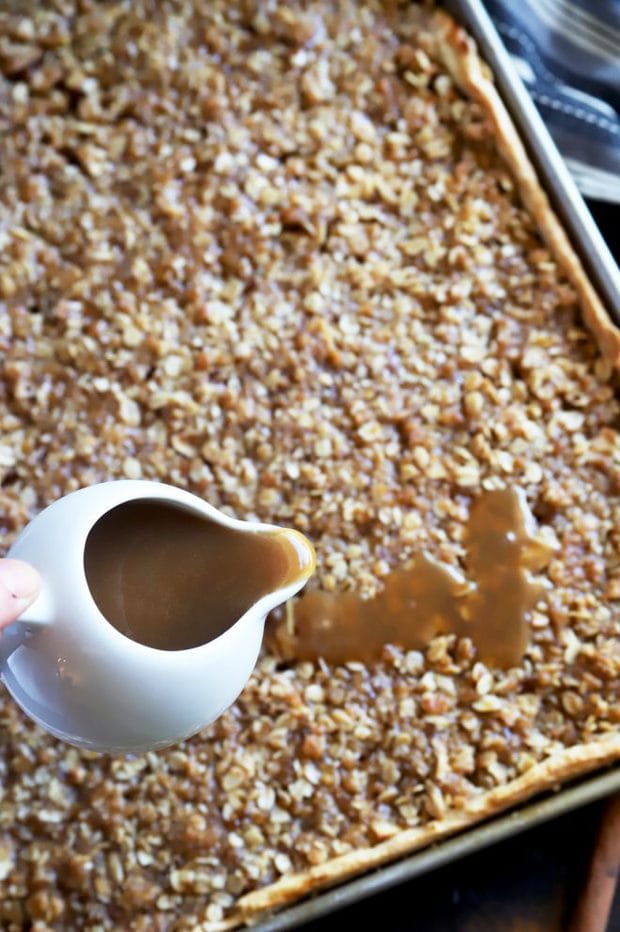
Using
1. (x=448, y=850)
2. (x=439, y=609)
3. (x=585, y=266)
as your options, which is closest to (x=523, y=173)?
(x=585, y=266)

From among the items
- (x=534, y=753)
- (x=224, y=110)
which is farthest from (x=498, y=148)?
(x=534, y=753)

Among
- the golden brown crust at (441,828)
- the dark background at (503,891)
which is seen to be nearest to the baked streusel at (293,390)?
the golden brown crust at (441,828)

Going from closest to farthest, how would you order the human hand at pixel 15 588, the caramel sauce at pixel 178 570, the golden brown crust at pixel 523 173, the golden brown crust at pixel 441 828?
the human hand at pixel 15 588 < the caramel sauce at pixel 178 570 < the golden brown crust at pixel 441 828 < the golden brown crust at pixel 523 173

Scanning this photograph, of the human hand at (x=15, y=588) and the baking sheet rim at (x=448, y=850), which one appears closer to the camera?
the human hand at (x=15, y=588)

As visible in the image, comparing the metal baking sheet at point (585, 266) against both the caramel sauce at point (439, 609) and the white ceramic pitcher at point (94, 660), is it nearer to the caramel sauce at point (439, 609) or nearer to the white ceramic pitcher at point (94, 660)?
the caramel sauce at point (439, 609)

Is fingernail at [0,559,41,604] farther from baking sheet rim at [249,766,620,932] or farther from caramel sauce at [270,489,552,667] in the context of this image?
baking sheet rim at [249,766,620,932]

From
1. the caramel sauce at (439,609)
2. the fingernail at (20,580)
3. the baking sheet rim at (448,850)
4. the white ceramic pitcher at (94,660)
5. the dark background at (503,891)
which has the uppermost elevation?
the fingernail at (20,580)
